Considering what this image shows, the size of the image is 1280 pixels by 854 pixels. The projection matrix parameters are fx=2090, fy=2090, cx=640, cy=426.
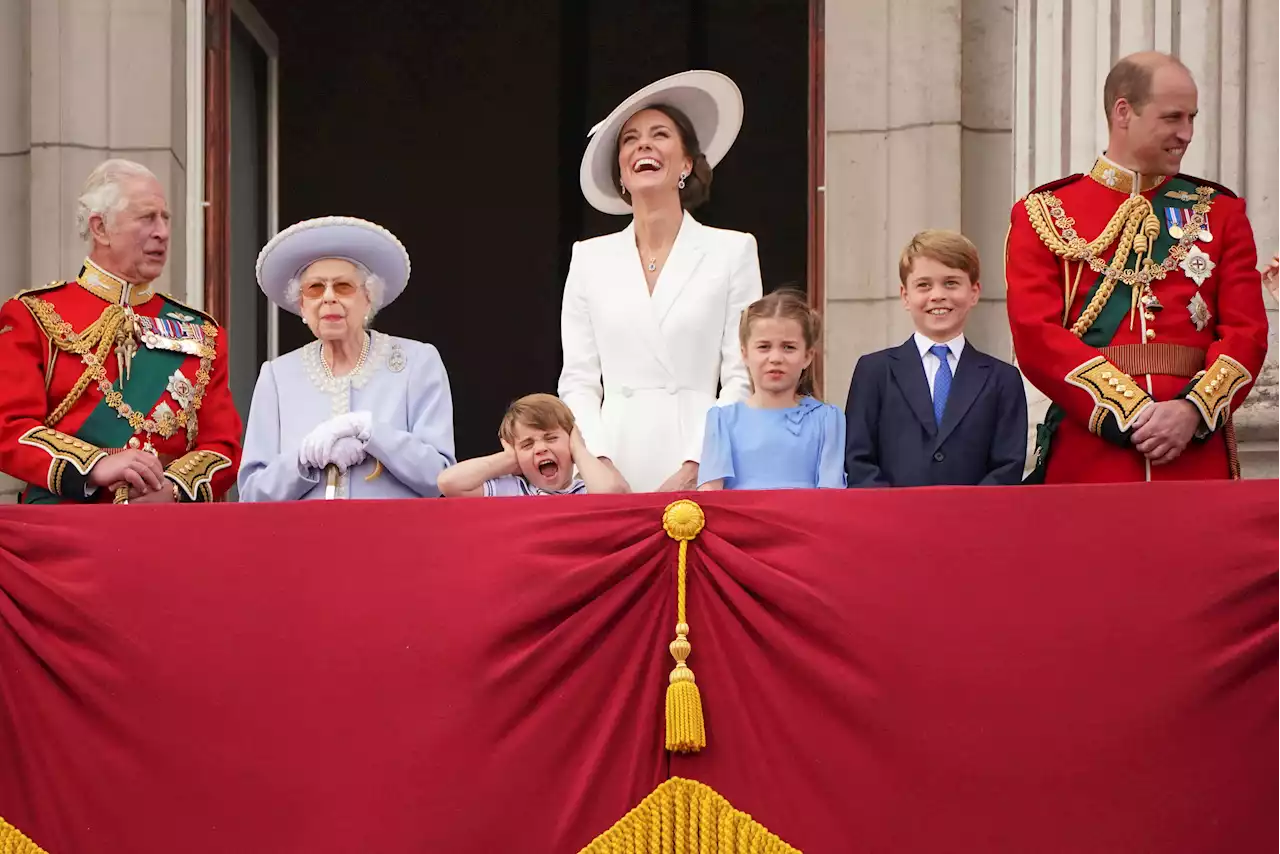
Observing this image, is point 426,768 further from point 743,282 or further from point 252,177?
point 252,177

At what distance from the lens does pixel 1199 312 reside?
504cm

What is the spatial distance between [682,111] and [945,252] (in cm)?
105

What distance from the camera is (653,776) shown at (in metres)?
4.30

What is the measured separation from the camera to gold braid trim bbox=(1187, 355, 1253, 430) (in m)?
4.82

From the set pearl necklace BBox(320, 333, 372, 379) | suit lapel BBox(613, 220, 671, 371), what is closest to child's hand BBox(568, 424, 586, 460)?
suit lapel BBox(613, 220, 671, 371)

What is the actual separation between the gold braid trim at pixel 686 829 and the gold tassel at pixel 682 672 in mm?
95

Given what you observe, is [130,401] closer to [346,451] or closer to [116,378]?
[116,378]

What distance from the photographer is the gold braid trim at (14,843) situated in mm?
4383

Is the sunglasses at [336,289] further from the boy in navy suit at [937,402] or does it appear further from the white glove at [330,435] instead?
the boy in navy suit at [937,402]

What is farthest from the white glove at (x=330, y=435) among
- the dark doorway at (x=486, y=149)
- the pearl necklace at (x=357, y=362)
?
the dark doorway at (x=486, y=149)

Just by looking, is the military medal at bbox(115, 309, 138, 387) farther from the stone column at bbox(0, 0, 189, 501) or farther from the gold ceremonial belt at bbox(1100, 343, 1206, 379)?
the gold ceremonial belt at bbox(1100, 343, 1206, 379)

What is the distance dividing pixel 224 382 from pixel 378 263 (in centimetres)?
56

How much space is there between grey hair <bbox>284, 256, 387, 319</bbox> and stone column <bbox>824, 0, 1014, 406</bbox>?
7.92 feet

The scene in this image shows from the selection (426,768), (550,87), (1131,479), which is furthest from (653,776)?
(550,87)
